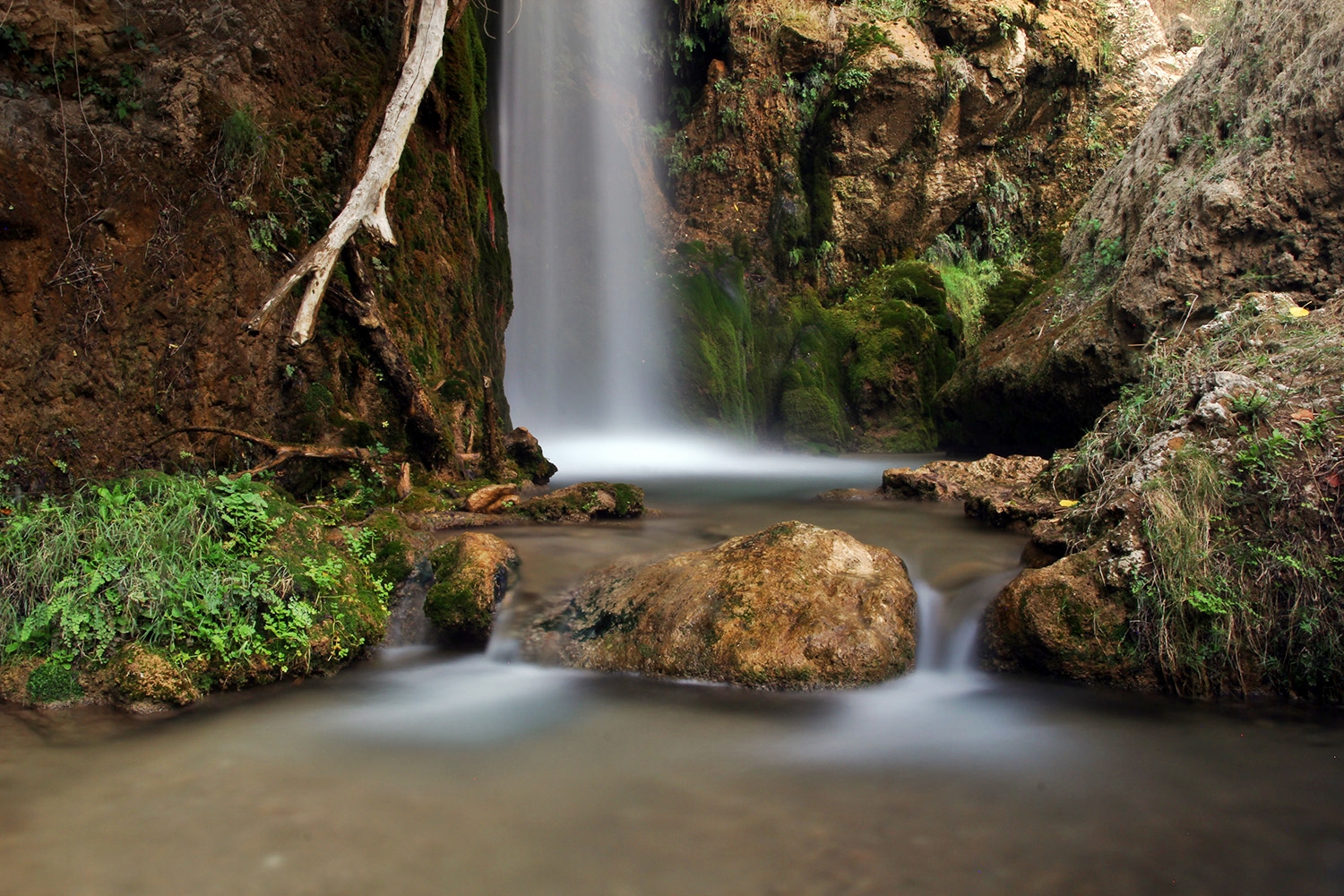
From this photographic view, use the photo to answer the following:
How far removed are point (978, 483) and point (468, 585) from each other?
19.0 ft

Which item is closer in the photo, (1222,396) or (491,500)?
(1222,396)

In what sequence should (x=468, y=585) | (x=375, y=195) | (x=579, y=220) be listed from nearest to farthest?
1. (x=468, y=585)
2. (x=375, y=195)
3. (x=579, y=220)

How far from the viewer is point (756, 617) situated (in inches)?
175

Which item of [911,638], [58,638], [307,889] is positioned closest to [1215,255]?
[911,638]

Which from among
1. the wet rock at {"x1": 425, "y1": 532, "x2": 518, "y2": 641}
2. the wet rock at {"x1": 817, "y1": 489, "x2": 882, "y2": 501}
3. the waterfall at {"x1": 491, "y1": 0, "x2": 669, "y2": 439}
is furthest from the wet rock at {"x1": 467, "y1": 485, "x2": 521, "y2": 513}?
the waterfall at {"x1": 491, "y1": 0, "x2": 669, "y2": 439}

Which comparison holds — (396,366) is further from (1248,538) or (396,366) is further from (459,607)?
(1248,538)

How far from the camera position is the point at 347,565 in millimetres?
4840

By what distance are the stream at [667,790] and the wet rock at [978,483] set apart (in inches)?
111

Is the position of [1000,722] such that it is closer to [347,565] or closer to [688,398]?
[347,565]

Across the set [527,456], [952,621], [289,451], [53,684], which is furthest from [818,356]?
[53,684]

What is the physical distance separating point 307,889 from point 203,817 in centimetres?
68

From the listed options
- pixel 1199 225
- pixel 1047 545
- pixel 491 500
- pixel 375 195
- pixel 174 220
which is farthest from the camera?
pixel 1199 225

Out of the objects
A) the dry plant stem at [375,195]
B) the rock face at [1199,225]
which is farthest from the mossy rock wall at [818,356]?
the dry plant stem at [375,195]

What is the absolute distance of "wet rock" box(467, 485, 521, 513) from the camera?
281 inches
